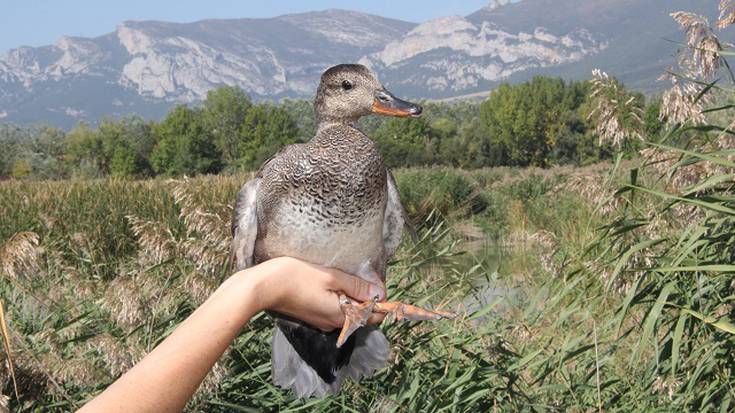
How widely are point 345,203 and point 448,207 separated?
12.9m

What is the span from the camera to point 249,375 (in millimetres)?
3381

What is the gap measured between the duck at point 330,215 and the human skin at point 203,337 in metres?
0.51

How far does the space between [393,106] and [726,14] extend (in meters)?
2.41

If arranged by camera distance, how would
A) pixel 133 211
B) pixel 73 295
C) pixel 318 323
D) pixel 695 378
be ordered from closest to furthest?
pixel 318 323
pixel 695 378
pixel 73 295
pixel 133 211

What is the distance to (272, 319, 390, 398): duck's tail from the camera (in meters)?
2.45

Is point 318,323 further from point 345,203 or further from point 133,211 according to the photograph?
point 133,211

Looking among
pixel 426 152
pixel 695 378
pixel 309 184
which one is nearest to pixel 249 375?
pixel 309 184

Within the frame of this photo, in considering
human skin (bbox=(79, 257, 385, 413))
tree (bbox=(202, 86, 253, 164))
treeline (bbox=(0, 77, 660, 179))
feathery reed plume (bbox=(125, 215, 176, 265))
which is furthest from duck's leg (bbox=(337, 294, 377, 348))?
tree (bbox=(202, 86, 253, 164))

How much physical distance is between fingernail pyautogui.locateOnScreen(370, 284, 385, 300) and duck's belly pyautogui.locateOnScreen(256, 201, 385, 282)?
0.10 meters

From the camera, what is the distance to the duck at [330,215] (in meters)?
2.37

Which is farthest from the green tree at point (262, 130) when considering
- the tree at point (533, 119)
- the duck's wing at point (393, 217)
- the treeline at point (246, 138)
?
the duck's wing at point (393, 217)

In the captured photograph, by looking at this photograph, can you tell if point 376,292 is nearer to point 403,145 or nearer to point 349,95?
point 349,95

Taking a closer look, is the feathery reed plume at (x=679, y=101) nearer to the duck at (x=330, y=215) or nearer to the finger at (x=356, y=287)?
the duck at (x=330, y=215)


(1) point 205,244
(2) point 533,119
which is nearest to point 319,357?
(1) point 205,244
